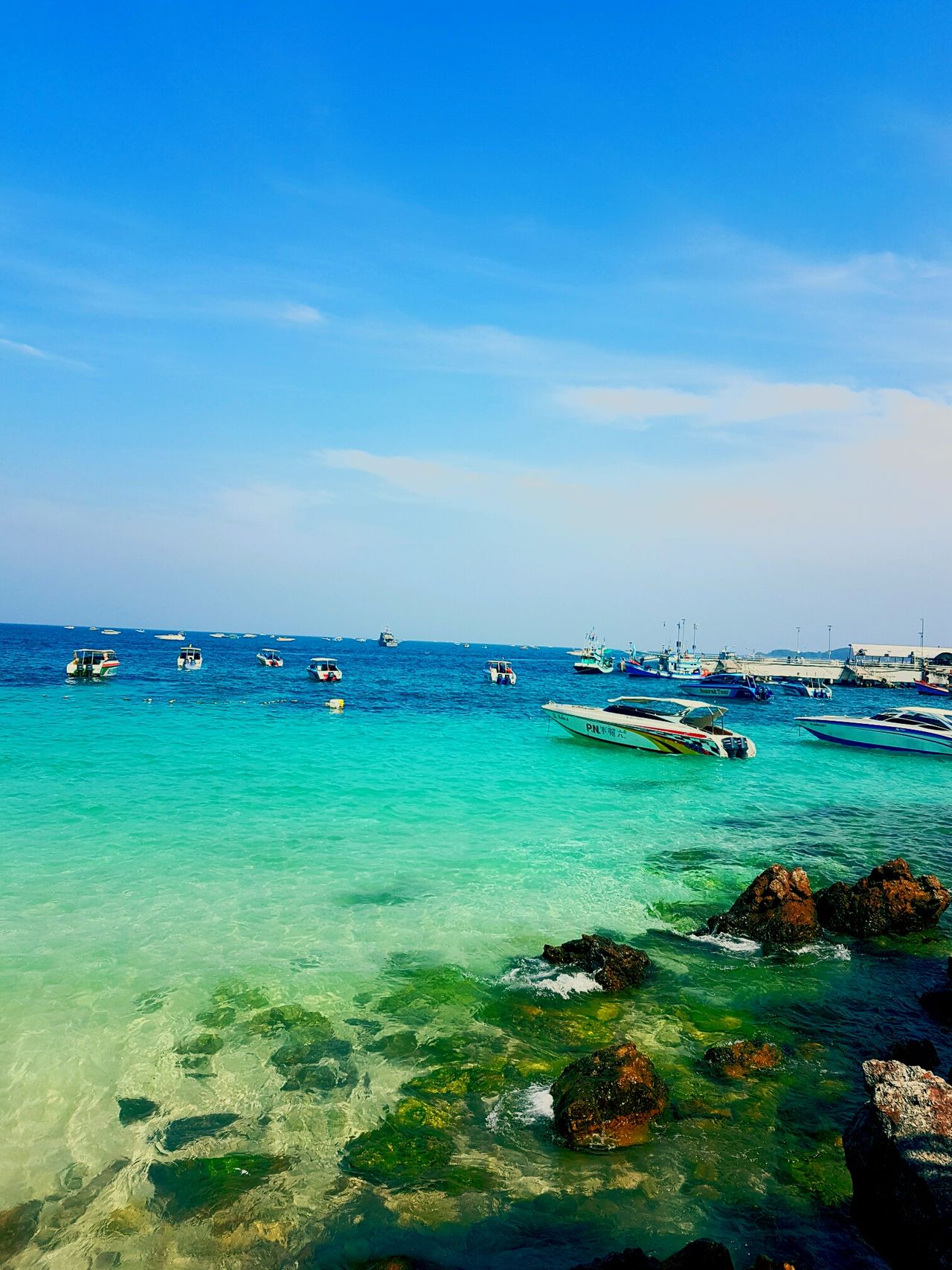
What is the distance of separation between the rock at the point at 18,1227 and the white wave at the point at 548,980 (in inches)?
231

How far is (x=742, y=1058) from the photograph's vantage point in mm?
8039

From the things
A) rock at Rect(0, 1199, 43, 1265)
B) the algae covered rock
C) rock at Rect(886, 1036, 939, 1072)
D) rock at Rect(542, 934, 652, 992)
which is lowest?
rock at Rect(0, 1199, 43, 1265)

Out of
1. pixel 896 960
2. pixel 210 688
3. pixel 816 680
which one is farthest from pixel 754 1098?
pixel 816 680

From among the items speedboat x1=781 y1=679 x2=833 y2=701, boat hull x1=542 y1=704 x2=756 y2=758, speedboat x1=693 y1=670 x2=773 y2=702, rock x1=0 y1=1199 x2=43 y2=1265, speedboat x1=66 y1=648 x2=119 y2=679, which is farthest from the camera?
speedboat x1=781 y1=679 x2=833 y2=701

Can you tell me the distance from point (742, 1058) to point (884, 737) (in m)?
32.3

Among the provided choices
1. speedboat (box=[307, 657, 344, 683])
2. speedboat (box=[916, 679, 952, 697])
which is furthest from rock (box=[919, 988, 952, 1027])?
speedboat (box=[916, 679, 952, 697])

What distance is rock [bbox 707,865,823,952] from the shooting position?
1181cm

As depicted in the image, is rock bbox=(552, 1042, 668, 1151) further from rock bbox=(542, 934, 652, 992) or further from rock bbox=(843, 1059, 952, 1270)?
rock bbox=(542, 934, 652, 992)

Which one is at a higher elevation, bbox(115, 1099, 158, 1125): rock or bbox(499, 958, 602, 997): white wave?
bbox(499, 958, 602, 997): white wave

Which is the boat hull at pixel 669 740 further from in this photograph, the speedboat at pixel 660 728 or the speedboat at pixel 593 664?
the speedboat at pixel 593 664

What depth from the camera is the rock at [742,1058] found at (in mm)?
7887

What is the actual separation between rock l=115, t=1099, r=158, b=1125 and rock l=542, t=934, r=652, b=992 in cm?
566

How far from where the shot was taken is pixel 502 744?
1337 inches

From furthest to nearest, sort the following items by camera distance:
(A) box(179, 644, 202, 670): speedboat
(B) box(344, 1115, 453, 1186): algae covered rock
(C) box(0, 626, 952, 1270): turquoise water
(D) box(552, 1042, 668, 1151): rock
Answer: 1. (A) box(179, 644, 202, 670): speedboat
2. (D) box(552, 1042, 668, 1151): rock
3. (B) box(344, 1115, 453, 1186): algae covered rock
4. (C) box(0, 626, 952, 1270): turquoise water
